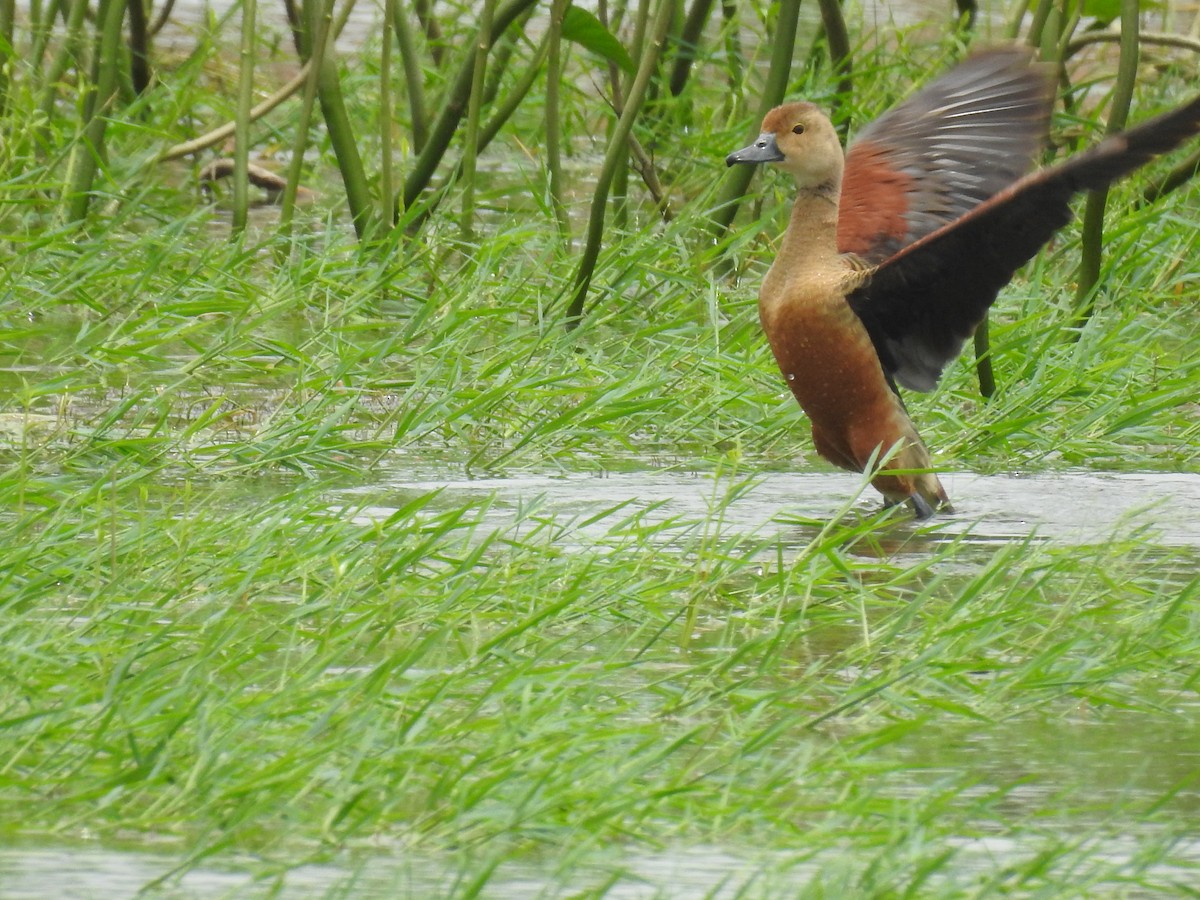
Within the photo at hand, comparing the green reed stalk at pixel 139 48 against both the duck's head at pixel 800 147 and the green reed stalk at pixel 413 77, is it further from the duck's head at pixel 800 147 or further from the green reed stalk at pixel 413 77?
the duck's head at pixel 800 147

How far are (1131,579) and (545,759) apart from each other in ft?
4.96

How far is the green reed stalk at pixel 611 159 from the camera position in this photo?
5.53 meters

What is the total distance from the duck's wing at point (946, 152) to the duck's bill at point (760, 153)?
231mm

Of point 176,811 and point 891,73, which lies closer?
point 176,811

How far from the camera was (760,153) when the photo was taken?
17.1ft

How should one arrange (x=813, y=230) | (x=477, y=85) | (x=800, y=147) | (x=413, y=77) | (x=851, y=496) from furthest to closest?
(x=413, y=77) < (x=477, y=85) < (x=800, y=147) < (x=813, y=230) < (x=851, y=496)

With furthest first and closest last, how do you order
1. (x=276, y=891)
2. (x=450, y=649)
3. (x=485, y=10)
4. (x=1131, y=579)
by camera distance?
(x=485, y=10) → (x=1131, y=579) → (x=450, y=649) → (x=276, y=891)

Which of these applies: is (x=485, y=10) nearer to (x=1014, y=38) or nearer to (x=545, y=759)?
(x=1014, y=38)

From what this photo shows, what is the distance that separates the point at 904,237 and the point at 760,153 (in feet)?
1.30

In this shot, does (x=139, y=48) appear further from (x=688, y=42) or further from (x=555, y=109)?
(x=555, y=109)

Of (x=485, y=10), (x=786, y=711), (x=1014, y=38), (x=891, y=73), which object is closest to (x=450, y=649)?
(x=786, y=711)

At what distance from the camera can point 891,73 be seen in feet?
25.5

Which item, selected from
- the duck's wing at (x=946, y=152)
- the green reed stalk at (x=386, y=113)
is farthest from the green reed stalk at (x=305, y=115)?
the duck's wing at (x=946, y=152)

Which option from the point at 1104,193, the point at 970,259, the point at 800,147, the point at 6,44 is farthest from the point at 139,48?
the point at 970,259
